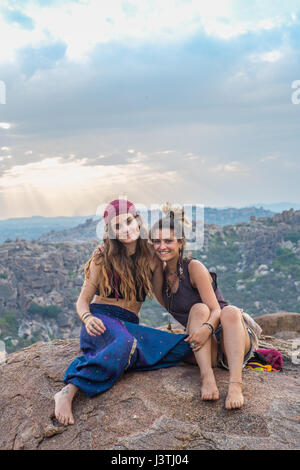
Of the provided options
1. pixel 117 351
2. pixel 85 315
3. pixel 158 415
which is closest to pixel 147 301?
pixel 85 315

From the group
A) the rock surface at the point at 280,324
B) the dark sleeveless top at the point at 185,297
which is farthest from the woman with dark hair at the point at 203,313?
the rock surface at the point at 280,324

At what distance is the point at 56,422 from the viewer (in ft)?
11.4

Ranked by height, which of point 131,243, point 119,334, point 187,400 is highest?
point 131,243

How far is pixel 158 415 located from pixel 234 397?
632 mm

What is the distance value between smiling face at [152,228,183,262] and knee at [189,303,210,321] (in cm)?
53

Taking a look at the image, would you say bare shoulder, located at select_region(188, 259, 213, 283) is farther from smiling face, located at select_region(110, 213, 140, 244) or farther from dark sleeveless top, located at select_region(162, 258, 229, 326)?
smiling face, located at select_region(110, 213, 140, 244)

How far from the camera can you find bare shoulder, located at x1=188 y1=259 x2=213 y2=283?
3.85 m

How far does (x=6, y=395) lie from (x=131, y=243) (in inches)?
78.4

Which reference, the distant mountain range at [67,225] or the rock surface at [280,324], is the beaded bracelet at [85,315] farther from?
the distant mountain range at [67,225]

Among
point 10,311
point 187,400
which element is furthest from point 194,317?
point 10,311

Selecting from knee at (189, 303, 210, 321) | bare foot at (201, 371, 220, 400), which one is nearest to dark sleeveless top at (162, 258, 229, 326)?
knee at (189, 303, 210, 321)

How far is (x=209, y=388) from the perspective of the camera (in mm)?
3400

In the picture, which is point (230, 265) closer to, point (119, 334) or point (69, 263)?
point (69, 263)

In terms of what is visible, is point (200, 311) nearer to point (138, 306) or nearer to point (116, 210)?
point (138, 306)
